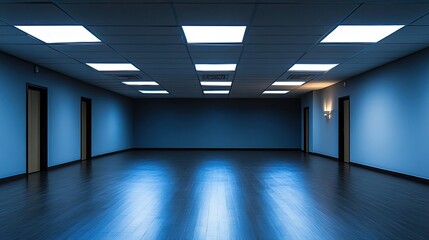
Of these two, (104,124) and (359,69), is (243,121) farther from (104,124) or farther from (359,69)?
(359,69)

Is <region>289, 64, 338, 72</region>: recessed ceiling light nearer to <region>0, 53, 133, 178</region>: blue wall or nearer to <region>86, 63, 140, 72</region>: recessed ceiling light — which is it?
<region>86, 63, 140, 72</region>: recessed ceiling light

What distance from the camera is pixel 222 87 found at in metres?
13.3

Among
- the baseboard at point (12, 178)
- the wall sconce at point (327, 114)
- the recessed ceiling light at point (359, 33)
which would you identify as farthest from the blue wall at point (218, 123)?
the recessed ceiling light at point (359, 33)

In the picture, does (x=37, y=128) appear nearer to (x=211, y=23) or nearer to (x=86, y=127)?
(x=86, y=127)

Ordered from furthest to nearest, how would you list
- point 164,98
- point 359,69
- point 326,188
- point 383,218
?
point 164,98 → point 359,69 → point 326,188 → point 383,218

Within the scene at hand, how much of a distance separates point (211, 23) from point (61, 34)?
266 centimetres

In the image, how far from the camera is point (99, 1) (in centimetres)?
428

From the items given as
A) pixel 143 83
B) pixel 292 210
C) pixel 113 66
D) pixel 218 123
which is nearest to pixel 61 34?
pixel 113 66

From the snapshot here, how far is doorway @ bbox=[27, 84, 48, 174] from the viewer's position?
28.8 ft

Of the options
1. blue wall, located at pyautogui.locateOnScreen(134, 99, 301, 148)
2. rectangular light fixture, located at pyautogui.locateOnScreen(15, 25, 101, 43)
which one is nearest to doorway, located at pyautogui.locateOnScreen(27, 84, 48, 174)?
rectangular light fixture, located at pyautogui.locateOnScreen(15, 25, 101, 43)

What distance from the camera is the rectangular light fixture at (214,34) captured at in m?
5.55

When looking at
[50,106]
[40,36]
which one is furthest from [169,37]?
[50,106]

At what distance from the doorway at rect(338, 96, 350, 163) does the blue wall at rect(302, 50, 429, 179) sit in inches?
13.9

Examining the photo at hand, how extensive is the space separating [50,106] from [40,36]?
13.0 ft
